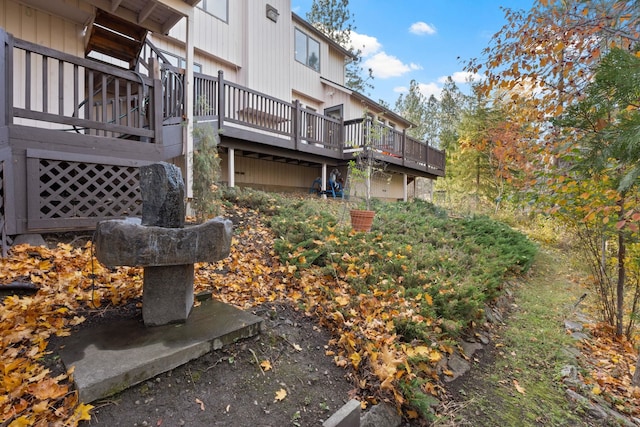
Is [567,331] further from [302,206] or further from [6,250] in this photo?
[6,250]

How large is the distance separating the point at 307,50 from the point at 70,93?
9.13 meters

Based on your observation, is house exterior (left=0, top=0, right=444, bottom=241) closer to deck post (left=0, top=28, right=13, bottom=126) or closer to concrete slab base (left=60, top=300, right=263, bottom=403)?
deck post (left=0, top=28, right=13, bottom=126)

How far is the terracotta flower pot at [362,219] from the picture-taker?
5258mm

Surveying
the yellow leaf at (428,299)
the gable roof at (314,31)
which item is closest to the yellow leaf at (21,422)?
the yellow leaf at (428,299)

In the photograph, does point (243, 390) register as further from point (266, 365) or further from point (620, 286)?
point (620, 286)

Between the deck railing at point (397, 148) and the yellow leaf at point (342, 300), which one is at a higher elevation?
the deck railing at point (397, 148)

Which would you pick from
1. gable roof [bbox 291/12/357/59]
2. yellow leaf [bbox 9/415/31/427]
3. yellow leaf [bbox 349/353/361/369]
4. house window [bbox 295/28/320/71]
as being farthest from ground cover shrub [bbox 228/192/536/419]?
gable roof [bbox 291/12/357/59]

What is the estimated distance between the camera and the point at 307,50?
490 inches

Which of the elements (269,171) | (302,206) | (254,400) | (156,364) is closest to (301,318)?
(254,400)

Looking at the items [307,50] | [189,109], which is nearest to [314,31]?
[307,50]

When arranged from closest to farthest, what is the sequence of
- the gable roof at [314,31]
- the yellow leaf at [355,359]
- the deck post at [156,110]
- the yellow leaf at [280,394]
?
the yellow leaf at [280,394] → the yellow leaf at [355,359] → the deck post at [156,110] → the gable roof at [314,31]

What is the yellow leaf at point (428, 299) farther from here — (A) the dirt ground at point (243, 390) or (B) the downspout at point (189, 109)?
(B) the downspout at point (189, 109)

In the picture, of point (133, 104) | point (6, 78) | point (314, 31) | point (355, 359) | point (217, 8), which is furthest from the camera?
point (314, 31)

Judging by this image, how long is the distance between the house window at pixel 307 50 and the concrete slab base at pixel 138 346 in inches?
464
